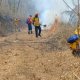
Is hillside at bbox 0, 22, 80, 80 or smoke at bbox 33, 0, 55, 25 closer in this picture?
hillside at bbox 0, 22, 80, 80

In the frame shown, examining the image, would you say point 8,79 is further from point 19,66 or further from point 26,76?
point 19,66

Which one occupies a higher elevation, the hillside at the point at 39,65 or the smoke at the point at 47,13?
the smoke at the point at 47,13

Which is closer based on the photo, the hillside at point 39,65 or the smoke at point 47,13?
the hillside at point 39,65

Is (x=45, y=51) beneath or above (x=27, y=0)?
beneath

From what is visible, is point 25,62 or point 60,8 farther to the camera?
point 60,8

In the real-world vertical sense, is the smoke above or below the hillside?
above

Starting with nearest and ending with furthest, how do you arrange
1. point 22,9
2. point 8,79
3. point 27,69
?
point 8,79, point 27,69, point 22,9

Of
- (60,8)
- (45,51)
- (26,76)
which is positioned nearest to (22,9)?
(60,8)

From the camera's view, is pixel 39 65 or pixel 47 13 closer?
pixel 39 65

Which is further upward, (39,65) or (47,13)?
(47,13)

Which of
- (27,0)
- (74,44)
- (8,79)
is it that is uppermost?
(27,0)

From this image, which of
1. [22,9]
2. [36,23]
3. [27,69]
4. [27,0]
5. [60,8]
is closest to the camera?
[27,69]

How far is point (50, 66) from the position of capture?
1062cm

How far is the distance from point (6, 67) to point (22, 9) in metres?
47.6
